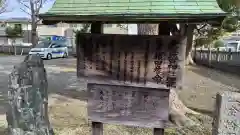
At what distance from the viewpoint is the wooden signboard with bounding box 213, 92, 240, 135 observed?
343 cm

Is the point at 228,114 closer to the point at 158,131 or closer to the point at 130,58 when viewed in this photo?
the point at 158,131

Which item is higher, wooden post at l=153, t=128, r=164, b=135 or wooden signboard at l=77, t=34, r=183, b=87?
wooden signboard at l=77, t=34, r=183, b=87

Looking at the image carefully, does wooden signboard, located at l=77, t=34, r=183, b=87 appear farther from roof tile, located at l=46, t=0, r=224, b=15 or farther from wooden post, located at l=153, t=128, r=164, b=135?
wooden post, located at l=153, t=128, r=164, b=135

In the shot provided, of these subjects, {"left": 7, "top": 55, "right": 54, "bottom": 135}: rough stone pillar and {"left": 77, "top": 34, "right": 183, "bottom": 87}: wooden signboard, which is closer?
{"left": 77, "top": 34, "right": 183, "bottom": 87}: wooden signboard

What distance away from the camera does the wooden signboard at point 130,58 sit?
3543 millimetres

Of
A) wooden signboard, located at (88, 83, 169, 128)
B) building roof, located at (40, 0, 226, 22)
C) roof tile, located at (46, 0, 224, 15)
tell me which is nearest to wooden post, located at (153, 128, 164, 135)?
wooden signboard, located at (88, 83, 169, 128)

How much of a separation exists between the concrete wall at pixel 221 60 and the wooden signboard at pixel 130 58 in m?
13.5

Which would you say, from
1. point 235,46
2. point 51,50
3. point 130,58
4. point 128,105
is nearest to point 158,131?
point 128,105

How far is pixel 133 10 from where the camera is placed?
10.4 ft

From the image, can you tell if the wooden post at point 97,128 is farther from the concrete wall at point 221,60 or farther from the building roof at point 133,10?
the concrete wall at point 221,60

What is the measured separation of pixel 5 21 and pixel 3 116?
37152 mm

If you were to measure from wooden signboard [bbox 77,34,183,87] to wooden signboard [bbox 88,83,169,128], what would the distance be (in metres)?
0.18

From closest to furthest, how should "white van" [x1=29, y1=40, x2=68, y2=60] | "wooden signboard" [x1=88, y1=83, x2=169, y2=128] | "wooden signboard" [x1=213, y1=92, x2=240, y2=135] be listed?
"wooden signboard" [x1=213, y1=92, x2=240, y2=135]
"wooden signboard" [x1=88, y1=83, x2=169, y2=128]
"white van" [x1=29, y1=40, x2=68, y2=60]

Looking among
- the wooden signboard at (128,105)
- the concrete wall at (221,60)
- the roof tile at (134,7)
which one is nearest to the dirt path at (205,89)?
the concrete wall at (221,60)
